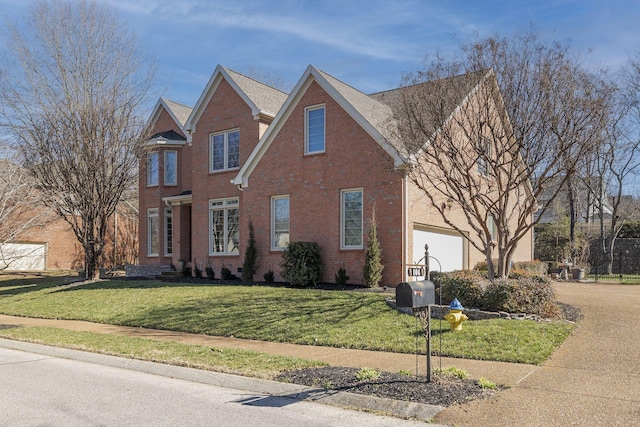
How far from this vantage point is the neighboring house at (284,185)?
1759 centimetres

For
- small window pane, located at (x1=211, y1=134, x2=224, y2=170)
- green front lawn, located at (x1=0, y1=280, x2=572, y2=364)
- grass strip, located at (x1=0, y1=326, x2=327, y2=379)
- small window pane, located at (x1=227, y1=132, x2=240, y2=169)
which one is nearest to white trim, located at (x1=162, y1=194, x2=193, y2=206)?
small window pane, located at (x1=211, y1=134, x2=224, y2=170)

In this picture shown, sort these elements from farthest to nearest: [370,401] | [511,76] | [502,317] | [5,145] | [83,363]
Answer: [5,145] → [511,76] → [502,317] → [83,363] → [370,401]

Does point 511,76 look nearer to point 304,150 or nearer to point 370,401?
point 304,150

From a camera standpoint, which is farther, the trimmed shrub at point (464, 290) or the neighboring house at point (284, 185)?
the neighboring house at point (284, 185)

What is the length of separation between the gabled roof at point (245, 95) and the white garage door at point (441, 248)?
26.4ft

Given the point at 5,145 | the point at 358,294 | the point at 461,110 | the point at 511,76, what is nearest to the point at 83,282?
the point at 5,145

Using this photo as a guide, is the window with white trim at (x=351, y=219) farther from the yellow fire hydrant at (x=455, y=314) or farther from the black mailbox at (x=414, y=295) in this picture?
the black mailbox at (x=414, y=295)

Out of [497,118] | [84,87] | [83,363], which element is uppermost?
[84,87]

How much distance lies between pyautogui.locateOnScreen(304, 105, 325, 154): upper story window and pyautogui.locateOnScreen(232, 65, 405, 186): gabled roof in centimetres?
68

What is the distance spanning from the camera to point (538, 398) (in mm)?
6652

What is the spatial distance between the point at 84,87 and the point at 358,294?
1465 centimetres

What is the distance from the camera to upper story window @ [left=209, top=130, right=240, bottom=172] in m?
22.7

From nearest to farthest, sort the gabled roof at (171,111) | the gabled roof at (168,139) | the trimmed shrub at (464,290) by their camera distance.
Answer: the trimmed shrub at (464,290) → the gabled roof at (168,139) → the gabled roof at (171,111)

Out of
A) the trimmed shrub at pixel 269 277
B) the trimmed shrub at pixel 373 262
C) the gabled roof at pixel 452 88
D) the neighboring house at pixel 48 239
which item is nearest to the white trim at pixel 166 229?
the neighboring house at pixel 48 239
